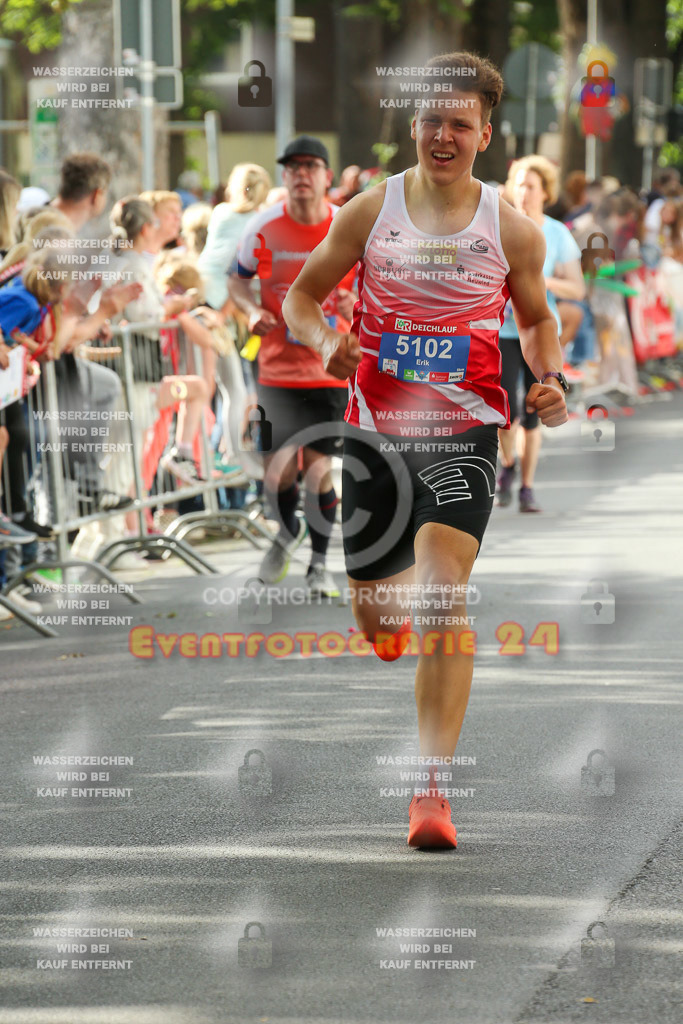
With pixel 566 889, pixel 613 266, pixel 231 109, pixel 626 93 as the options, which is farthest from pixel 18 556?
pixel 231 109

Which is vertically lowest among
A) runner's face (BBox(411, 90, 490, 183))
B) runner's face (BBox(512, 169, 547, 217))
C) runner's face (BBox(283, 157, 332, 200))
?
runner's face (BBox(512, 169, 547, 217))

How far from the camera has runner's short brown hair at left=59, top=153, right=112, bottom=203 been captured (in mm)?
9367

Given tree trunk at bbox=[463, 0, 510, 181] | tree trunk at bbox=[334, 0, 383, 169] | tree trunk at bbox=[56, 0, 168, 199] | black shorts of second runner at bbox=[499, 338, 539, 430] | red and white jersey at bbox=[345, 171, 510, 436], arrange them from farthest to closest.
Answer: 1. tree trunk at bbox=[463, 0, 510, 181]
2. tree trunk at bbox=[334, 0, 383, 169]
3. tree trunk at bbox=[56, 0, 168, 199]
4. black shorts of second runner at bbox=[499, 338, 539, 430]
5. red and white jersey at bbox=[345, 171, 510, 436]

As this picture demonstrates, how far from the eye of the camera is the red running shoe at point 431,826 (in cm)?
480

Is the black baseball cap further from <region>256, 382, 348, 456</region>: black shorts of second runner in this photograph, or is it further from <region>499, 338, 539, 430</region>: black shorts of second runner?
<region>499, 338, 539, 430</region>: black shorts of second runner

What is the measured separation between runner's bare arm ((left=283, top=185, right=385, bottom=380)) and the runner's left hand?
0.55m

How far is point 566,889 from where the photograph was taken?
14.8ft

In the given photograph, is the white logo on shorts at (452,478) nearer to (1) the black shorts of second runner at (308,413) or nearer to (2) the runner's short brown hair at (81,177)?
(1) the black shorts of second runner at (308,413)

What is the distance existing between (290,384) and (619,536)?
2.65 m

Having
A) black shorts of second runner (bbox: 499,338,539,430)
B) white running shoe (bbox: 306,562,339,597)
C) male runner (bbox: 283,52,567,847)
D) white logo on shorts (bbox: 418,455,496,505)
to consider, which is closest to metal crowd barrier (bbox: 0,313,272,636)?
white running shoe (bbox: 306,562,339,597)

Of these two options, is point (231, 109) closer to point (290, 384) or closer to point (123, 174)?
point (123, 174)

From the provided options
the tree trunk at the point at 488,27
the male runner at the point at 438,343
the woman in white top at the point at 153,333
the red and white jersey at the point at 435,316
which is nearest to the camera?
the male runner at the point at 438,343

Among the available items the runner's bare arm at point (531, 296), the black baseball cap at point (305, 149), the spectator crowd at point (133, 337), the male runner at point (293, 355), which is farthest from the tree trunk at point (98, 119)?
the runner's bare arm at point (531, 296)

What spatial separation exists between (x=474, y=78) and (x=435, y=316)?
64cm
